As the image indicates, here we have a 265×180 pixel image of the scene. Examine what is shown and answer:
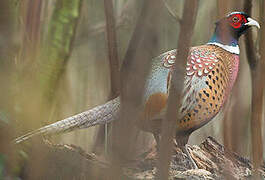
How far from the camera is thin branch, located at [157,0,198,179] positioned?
0.96 metres

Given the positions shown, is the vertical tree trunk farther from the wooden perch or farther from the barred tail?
the barred tail

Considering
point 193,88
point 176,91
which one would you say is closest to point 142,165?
point 193,88

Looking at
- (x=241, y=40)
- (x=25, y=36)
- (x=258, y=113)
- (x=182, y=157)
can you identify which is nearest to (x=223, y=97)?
(x=182, y=157)

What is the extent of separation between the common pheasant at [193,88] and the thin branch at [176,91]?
1.67 metres

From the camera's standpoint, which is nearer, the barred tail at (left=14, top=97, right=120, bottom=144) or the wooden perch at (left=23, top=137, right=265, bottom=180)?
the wooden perch at (left=23, top=137, right=265, bottom=180)

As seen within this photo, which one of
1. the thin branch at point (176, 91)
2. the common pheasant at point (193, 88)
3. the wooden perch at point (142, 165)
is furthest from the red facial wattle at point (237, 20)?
the thin branch at point (176, 91)

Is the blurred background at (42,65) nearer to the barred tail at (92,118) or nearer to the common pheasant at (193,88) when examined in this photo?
the barred tail at (92,118)

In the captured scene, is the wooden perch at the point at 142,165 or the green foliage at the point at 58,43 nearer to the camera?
the wooden perch at the point at 142,165

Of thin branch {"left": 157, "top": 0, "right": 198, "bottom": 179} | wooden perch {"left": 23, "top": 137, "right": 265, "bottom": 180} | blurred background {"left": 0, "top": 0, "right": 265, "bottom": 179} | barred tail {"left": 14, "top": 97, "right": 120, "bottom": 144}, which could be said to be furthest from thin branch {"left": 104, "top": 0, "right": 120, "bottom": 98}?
barred tail {"left": 14, "top": 97, "right": 120, "bottom": 144}

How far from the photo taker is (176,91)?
1.01m

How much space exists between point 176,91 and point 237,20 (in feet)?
8.20

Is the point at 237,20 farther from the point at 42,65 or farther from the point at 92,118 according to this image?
the point at 42,65

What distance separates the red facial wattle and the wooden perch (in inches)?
35.0

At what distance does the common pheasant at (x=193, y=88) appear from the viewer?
2.89 meters
